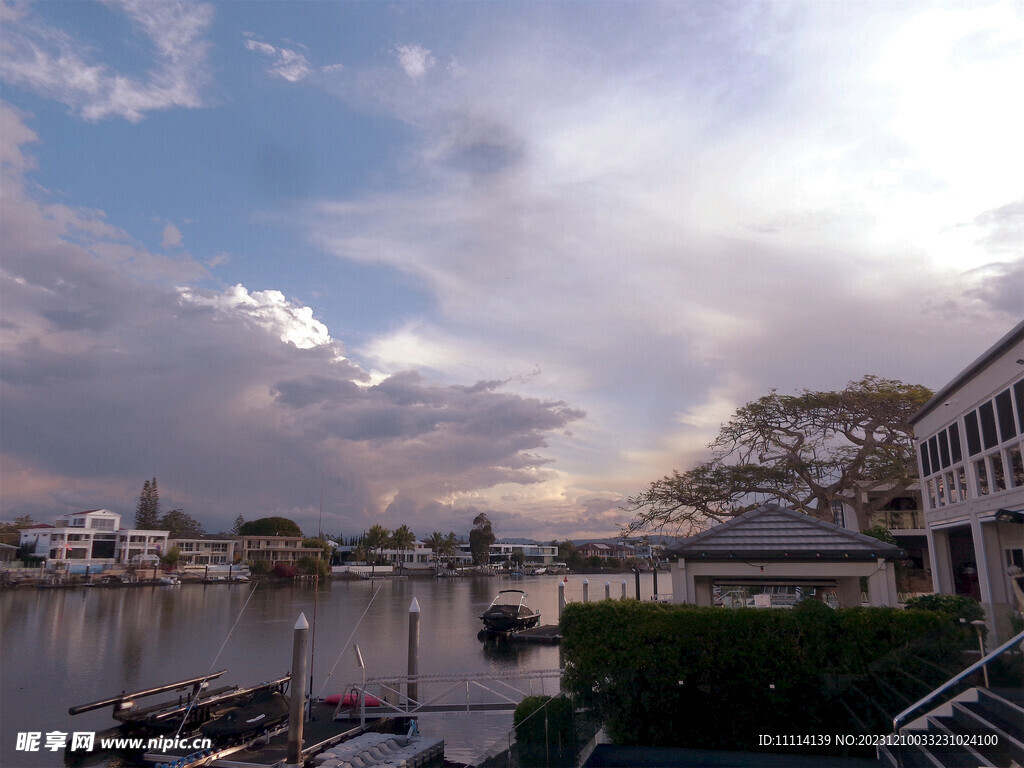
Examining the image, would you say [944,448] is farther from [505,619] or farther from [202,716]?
[505,619]

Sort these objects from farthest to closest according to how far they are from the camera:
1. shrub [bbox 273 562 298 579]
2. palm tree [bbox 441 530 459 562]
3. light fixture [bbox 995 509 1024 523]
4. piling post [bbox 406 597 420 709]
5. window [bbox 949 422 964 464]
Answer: palm tree [bbox 441 530 459 562] → shrub [bbox 273 562 298 579] → piling post [bbox 406 597 420 709] → window [bbox 949 422 964 464] → light fixture [bbox 995 509 1024 523]

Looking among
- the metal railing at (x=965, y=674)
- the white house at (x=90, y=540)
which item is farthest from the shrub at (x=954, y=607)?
the white house at (x=90, y=540)

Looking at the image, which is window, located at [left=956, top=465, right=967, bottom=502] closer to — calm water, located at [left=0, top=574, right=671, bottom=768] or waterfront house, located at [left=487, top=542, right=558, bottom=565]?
calm water, located at [left=0, top=574, right=671, bottom=768]

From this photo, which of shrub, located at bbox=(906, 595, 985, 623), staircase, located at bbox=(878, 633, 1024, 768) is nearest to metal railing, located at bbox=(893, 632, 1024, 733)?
staircase, located at bbox=(878, 633, 1024, 768)

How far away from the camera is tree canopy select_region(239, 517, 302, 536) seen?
124 m

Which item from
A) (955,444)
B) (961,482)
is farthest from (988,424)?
(961,482)

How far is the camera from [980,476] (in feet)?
55.3

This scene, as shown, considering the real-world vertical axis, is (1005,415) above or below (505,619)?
above

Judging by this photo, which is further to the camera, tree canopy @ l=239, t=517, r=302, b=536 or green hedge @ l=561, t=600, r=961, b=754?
tree canopy @ l=239, t=517, r=302, b=536

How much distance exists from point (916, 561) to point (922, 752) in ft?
95.1

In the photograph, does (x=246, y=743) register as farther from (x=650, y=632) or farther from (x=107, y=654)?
(x=107, y=654)

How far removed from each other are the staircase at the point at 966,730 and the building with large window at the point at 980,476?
5.68 ft

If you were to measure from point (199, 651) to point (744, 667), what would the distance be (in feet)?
116

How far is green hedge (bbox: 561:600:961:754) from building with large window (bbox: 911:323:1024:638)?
4.75ft
